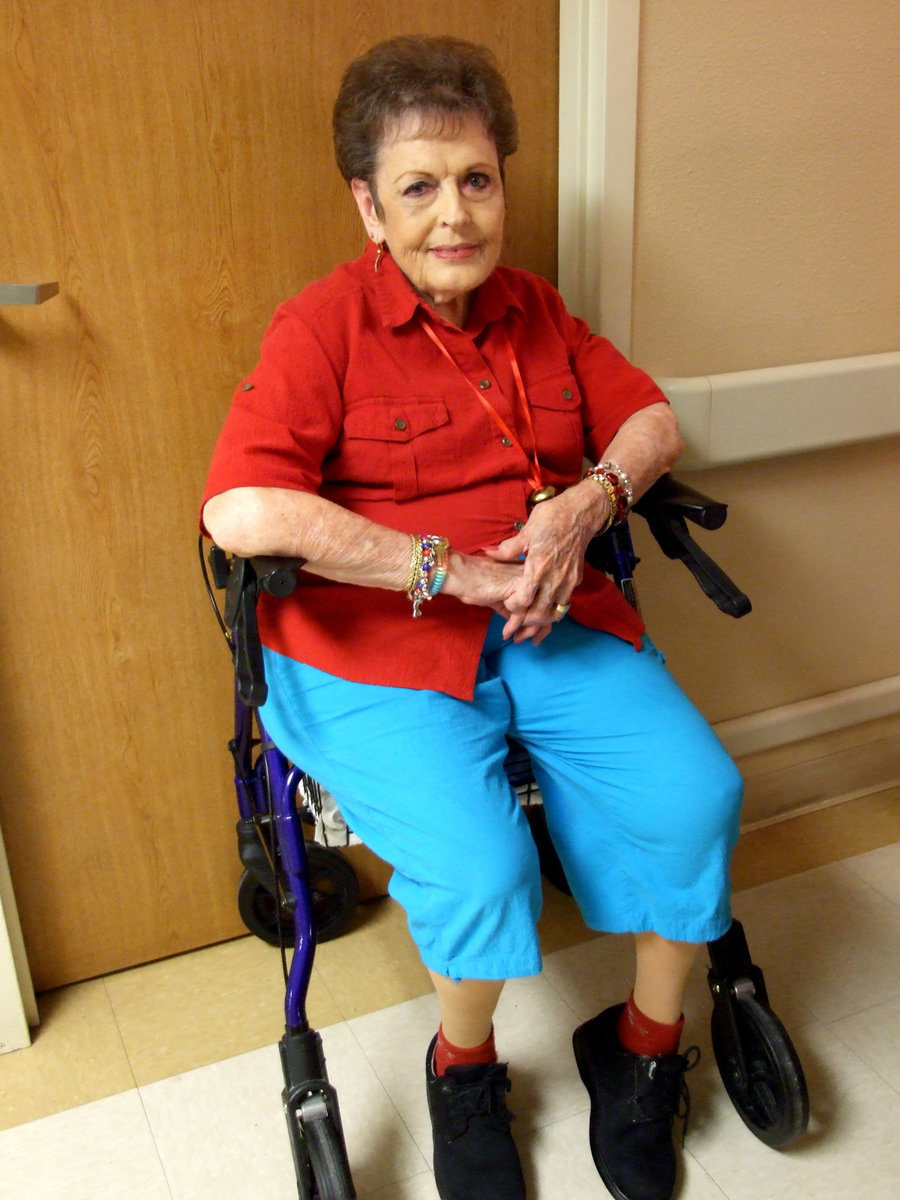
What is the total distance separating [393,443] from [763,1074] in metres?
1.00

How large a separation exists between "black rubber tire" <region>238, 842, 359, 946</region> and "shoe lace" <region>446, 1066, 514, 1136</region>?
0.51m

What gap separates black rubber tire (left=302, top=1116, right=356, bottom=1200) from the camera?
52.4 inches

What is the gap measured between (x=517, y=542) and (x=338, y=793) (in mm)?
391

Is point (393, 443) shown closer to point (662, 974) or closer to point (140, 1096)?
point (662, 974)

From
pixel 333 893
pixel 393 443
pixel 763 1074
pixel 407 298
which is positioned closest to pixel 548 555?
pixel 393 443

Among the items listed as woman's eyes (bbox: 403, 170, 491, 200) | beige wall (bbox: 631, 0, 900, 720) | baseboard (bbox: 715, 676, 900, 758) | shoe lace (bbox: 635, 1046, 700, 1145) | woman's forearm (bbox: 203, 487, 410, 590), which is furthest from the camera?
baseboard (bbox: 715, 676, 900, 758)

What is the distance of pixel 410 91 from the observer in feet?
4.37

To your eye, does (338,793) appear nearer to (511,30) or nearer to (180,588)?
(180,588)

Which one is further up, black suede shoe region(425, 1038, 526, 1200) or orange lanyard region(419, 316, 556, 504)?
orange lanyard region(419, 316, 556, 504)

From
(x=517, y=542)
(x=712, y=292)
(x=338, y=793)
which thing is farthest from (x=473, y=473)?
(x=712, y=292)

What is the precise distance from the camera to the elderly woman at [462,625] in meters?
1.30

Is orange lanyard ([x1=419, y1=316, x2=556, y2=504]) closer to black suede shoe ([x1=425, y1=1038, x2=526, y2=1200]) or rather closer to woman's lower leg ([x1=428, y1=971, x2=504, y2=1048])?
woman's lower leg ([x1=428, y1=971, x2=504, y2=1048])

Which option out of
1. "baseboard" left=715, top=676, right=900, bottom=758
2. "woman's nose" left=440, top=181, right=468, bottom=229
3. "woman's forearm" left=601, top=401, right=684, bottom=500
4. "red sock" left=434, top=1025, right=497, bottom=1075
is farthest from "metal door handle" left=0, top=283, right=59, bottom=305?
"baseboard" left=715, top=676, right=900, bottom=758

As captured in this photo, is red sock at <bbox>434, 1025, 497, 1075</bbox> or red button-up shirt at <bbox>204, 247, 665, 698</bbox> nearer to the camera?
red button-up shirt at <bbox>204, 247, 665, 698</bbox>
